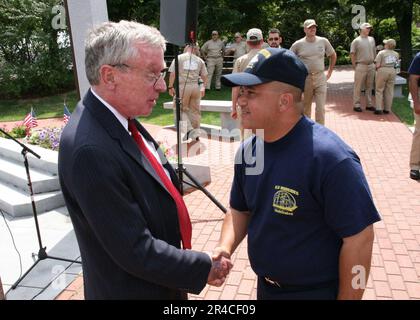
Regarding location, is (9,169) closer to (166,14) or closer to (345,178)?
(166,14)

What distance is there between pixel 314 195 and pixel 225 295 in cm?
210

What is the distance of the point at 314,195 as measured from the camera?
1.72 m

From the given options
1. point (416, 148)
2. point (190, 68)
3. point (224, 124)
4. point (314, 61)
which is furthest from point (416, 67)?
point (224, 124)

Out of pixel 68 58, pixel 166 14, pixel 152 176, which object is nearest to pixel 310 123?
pixel 152 176

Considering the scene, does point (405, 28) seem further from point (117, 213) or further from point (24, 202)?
point (117, 213)

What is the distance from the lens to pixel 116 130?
1.65 m

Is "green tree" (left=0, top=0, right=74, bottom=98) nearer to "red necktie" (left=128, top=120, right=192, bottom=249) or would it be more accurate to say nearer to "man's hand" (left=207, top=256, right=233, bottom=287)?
"red necktie" (left=128, top=120, right=192, bottom=249)

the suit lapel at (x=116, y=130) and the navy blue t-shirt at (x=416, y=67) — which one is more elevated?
the suit lapel at (x=116, y=130)

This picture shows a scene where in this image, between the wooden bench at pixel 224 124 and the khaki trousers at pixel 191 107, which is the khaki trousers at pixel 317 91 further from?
the khaki trousers at pixel 191 107

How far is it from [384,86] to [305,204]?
10.0 meters

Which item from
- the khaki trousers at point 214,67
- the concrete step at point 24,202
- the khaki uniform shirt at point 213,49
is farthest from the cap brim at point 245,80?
the khaki uniform shirt at point 213,49

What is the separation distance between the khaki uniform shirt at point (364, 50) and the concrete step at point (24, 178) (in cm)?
876

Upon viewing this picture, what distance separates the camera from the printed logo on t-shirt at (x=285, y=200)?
1754mm

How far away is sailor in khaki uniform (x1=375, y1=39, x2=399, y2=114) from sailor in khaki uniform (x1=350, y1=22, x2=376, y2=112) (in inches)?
16.8
